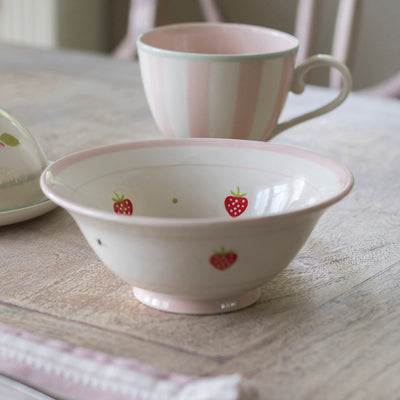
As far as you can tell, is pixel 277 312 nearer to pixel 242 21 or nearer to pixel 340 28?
pixel 340 28

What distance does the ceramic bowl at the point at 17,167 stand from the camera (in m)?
0.55

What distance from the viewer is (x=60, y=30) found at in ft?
9.72

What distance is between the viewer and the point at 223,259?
0.38 metres

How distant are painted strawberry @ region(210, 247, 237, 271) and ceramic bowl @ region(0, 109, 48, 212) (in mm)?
237

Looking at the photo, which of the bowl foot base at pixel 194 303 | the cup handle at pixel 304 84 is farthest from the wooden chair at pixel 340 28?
the bowl foot base at pixel 194 303

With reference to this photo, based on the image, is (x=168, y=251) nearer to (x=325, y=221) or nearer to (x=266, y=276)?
(x=266, y=276)

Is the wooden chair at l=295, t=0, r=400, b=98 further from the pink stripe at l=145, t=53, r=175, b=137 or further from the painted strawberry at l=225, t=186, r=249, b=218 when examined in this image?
the painted strawberry at l=225, t=186, r=249, b=218

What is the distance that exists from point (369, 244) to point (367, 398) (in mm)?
220

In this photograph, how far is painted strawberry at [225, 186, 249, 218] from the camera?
0.49 m

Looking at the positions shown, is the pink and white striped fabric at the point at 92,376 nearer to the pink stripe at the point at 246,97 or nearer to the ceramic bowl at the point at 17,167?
the ceramic bowl at the point at 17,167

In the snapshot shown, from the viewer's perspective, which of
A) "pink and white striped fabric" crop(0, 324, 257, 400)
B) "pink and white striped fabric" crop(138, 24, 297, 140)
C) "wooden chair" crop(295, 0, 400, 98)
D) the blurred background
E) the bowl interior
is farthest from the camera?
the blurred background

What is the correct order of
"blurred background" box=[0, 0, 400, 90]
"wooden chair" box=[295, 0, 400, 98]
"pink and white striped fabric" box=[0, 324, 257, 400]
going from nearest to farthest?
"pink and white striped fabric" box=[0, 324, 257, 400]
"wooden chair" box=[295, 0, 400, 98]
"blurred background" box=[0, 0, 400, 90]

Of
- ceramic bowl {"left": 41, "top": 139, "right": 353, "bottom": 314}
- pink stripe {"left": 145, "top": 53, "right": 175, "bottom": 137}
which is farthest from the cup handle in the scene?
ceramic bowl {"left": 41, "top": 139, "right": 353, "bottom": 314}

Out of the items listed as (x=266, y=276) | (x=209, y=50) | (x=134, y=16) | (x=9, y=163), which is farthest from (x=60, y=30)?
(x=266, y=276)
